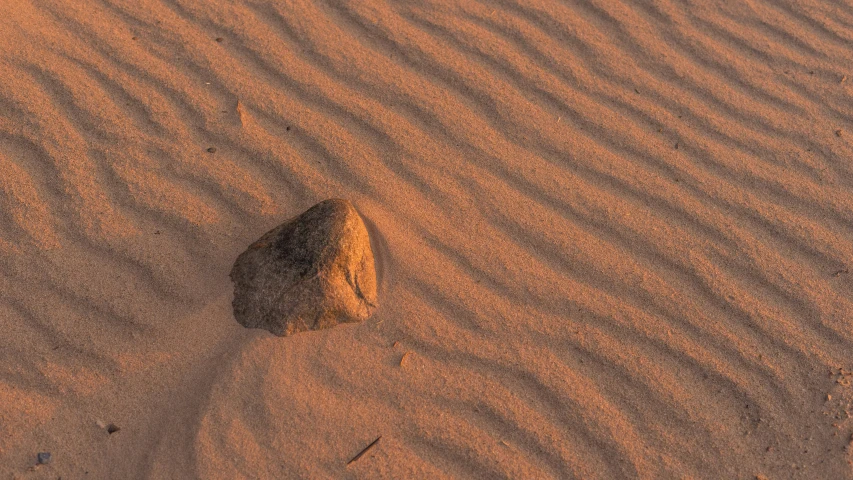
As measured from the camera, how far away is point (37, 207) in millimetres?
2555

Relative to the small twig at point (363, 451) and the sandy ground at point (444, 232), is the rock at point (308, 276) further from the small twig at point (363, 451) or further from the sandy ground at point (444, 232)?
the small twig at point (363, 451)

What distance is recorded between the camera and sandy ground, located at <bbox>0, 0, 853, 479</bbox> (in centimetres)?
219

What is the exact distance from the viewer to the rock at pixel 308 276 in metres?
2.28

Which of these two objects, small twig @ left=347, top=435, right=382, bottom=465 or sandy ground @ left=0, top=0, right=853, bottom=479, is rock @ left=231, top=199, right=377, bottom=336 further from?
small twig @ left=347, top=435, right=382, bottom=465

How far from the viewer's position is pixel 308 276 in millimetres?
2279

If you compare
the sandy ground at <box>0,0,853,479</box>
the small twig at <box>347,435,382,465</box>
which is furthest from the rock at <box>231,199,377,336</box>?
the small twig at <box>347,435,382,465</box>

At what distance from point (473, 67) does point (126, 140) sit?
54.1 inches

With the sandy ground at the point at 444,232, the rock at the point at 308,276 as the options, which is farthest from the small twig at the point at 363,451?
the rock at the point at 308,276

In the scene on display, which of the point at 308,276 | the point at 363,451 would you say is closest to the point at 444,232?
the point at 308,276

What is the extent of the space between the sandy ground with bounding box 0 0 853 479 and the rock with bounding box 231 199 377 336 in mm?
63

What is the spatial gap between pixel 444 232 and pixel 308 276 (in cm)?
54

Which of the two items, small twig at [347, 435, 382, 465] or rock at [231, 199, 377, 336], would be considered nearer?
small twig at [347, 435, 382, 465]

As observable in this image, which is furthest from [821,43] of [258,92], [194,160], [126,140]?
[126,140]

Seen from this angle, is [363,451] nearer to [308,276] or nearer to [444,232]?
[308,276]
